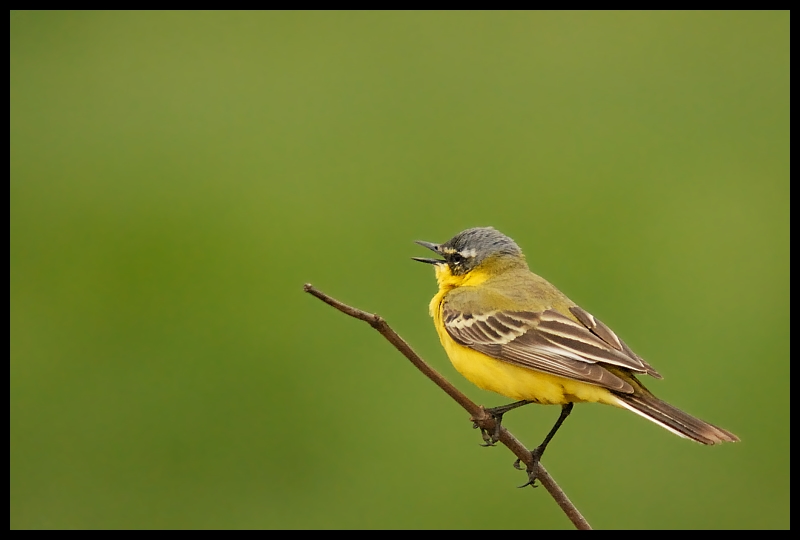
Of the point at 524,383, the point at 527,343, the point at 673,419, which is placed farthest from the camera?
the point at 527,343

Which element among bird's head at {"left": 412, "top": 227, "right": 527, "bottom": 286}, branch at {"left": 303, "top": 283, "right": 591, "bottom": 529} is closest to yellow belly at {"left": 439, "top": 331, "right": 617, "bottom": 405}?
bird's head at {"left": 412, "top": 227, "right": 527, "bottom": 286}

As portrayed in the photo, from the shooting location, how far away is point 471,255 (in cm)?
686

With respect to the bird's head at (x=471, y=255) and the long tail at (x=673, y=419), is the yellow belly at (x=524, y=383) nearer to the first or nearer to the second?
the long tail at (x=673, y=419)

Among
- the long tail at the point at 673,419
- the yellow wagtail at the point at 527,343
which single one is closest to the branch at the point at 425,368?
the long tail at the point at 673,419

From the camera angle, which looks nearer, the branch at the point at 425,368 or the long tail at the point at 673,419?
the branch at the point at 425,368

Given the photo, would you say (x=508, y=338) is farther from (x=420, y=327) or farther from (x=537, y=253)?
(x=537, y=253)

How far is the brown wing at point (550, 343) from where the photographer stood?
18.1ft

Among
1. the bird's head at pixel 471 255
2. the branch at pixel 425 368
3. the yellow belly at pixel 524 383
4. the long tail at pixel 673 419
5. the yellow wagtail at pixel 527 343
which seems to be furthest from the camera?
the bird's head at pixel 471 255

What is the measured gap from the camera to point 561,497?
3.94 meters

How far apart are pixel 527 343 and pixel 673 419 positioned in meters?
1.12

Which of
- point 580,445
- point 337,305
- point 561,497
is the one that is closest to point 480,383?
point 561,497

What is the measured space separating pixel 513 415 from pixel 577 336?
304 cm

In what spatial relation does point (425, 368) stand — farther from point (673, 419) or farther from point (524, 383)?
point (524, 383)

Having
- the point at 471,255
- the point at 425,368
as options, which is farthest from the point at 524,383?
the point at 425,368
